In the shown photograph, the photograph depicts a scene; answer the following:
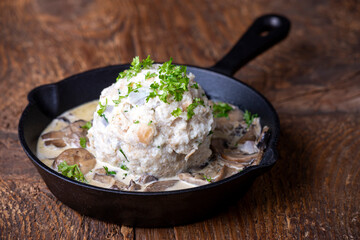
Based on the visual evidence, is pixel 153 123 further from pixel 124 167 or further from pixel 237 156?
pixel 237 156

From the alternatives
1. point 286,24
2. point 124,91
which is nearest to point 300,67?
point 286,24

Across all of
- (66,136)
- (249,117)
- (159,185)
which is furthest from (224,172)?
(66,136)

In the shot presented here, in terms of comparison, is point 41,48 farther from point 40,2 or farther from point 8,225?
point 8,225

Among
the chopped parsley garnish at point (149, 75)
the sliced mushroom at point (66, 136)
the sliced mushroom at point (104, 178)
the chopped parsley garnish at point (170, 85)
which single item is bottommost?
the sliced mushroom at point (104, 178)

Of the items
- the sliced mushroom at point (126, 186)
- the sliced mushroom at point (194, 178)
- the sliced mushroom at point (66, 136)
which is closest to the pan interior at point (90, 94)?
the sliced mushroom at point (66, 136)

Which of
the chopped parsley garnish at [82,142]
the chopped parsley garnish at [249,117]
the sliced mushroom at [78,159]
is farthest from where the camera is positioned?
the chopped parsley garnish at [249,117]

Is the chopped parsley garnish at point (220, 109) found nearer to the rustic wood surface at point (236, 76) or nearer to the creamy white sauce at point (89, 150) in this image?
the rustic wood surface at point (236, 76)
